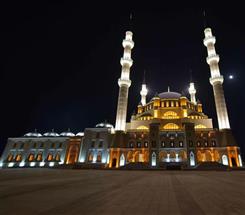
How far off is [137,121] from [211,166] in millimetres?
22462

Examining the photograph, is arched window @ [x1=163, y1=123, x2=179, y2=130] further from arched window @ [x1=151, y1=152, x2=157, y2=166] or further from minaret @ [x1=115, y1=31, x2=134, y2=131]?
minaret @ [x1=115, y1=31, x2=134, y2=131]

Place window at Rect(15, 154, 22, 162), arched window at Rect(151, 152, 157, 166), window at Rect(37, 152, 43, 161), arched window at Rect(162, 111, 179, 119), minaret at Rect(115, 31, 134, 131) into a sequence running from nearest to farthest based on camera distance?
arched window at Rect(151, 152, 157, 166) → minaret at Rect(115, 31, 134, 131) → window at Rect(37, 152, 43, 161) → window at Rect(15, 154, 22, 162) → arched window at Rect(162, 111, 179, 119)

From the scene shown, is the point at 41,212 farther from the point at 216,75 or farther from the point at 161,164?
the point at 216,75

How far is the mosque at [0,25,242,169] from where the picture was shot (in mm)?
35281

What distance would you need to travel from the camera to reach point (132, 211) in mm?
2465

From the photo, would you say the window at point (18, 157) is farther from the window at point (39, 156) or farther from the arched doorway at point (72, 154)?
the arched doorway at point (72, 154)

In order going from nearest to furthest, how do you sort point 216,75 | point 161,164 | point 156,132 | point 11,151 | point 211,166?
point 211,166 < point 161,164 < point 156,132 < point 216,75 < point 11,151

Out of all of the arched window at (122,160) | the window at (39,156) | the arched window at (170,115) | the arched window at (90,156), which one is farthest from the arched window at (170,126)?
the window at (39,156)

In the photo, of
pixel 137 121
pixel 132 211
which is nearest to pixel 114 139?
pixel 137 121

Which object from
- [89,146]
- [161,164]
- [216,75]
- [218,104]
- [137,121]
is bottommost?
[161,164]

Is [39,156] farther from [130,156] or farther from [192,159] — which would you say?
[192,159]

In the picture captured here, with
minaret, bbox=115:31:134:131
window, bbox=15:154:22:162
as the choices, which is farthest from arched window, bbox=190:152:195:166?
window, bbox=15:154:22:162

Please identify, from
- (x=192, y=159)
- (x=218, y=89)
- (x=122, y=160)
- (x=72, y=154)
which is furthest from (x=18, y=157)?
(x=218, y=89)

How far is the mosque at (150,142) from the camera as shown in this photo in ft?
116
